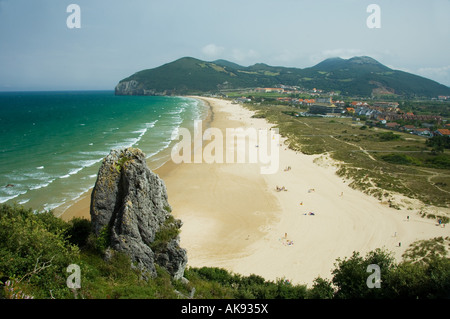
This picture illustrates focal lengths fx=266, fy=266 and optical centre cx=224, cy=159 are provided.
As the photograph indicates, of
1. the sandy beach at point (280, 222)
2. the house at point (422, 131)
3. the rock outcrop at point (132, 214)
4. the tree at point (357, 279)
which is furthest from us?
the house at point (422, 131)

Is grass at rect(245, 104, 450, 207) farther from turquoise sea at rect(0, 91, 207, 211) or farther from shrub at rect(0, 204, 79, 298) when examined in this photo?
shrub at rect(0, 204, 79, 298)

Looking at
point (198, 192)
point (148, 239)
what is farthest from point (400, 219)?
point (148, 239)

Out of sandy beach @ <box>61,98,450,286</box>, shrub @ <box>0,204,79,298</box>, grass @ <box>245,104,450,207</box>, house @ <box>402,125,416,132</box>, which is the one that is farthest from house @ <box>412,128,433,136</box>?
shrub @ <box>0,204,79,298</box>

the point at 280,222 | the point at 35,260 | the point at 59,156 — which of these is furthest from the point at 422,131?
the point at 35,260

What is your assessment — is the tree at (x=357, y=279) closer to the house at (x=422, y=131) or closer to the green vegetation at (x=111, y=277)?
the green vegetation at (x=111, y=277)

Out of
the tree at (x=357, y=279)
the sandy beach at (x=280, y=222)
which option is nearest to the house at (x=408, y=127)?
the sandy beach at (x=280, y=222)

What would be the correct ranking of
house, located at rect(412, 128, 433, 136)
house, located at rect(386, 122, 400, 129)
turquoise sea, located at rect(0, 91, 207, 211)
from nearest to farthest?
turquoise sea, located at rect(0, 91, 207, 211)
house, located at rect(412, 128, 433, 136)
house, located at rect(386, 122, 400, 129)
